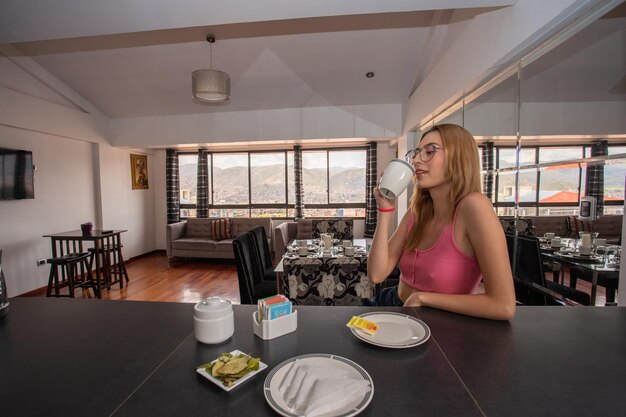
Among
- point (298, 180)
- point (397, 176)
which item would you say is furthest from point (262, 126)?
point (397, 176)

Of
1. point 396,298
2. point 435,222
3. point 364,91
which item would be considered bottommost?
point 396,298

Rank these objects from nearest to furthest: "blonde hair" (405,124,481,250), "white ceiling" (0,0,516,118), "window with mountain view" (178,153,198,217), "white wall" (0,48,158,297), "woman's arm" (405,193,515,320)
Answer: "woman's arm" (405,193,515,320)
"blonde hair" (405,124,481,250)
"white ceiling" (0,0,516,118)
"white wall" (0,48,158,297)
"window with mountain view" (178,153,198,217)

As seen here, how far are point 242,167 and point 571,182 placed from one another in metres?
5.59

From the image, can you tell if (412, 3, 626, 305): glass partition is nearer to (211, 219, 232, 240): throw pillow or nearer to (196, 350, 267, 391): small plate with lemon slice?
(196, 350, 267, 391): small plate with lemon slice

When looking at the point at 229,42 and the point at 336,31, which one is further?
the point at 229,42

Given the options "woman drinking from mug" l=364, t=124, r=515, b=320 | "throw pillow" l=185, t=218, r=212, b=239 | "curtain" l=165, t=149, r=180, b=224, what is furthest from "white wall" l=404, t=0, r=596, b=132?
"curtain" l=165, t=149, r=180, b=224

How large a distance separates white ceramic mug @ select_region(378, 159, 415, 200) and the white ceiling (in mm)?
1346

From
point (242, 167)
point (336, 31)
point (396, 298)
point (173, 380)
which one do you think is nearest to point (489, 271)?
point (396, 298)

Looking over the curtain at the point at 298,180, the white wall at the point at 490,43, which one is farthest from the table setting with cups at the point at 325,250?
the curtain at the point at 298,180

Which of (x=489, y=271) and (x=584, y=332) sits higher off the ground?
(x=489, y=271)

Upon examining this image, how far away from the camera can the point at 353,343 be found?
794mm

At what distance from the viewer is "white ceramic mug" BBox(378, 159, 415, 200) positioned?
0.93 meters

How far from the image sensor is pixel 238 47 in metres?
3.35

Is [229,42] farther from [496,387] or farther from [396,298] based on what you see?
[496,387]
